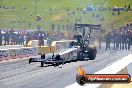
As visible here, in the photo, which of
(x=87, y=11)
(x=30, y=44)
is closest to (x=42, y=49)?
(x=30, y=44)

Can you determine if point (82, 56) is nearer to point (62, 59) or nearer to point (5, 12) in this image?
point (62, 59)

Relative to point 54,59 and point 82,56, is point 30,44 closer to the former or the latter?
point 82,56

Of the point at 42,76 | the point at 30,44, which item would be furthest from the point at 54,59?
the point at 30,44

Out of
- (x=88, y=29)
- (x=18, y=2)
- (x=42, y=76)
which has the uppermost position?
(x=18, y=2)

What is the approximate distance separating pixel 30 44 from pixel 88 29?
1122 cm

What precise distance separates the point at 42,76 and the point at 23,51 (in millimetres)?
16288

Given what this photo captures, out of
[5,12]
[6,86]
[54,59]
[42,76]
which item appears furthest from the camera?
[5,12]

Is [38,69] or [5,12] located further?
[5,12]

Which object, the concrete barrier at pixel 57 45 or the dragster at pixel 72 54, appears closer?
the dragster at pixel 72 54

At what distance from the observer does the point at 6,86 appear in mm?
18672

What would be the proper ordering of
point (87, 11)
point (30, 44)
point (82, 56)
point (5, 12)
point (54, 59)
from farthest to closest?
point (5, 12), point (87, 11), point (30, 44), point (82, 56), point (54, 59)

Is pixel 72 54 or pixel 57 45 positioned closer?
pixel 72 54

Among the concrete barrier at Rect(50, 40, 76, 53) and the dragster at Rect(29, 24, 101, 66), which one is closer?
the dragster at Rect(29, 24, 101, 66)

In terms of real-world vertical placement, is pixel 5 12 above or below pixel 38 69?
above
